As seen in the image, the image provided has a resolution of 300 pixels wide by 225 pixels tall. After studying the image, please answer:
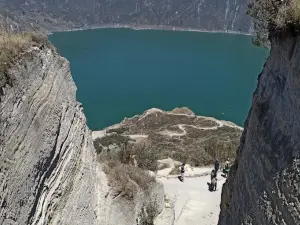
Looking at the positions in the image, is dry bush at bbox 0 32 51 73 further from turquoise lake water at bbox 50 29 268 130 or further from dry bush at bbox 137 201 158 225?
turquoise lake water at bbox 50 29 268 130

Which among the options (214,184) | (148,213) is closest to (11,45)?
(148,213)

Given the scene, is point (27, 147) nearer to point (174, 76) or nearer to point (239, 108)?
point (239, 108)

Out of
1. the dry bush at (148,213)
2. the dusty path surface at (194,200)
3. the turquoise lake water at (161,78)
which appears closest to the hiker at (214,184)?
the dusty path surface at (194,200)

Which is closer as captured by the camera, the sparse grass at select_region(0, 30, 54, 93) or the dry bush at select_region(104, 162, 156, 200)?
the sparse grass at select_region(0, 30, 54, 93)

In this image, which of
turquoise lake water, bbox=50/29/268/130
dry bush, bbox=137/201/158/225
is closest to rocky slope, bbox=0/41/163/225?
dry bush, bbox=137/201/158/225

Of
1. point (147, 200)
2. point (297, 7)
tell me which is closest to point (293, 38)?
point (297, 7)
